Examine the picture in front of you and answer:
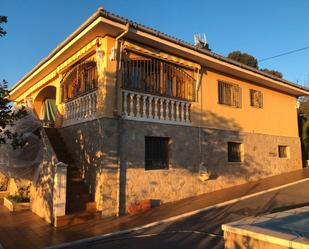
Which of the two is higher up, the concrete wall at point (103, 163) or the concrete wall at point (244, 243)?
the concrete wall at point (103, 163)

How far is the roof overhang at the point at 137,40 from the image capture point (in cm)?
875

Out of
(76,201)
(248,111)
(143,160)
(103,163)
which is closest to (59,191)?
(76,201)

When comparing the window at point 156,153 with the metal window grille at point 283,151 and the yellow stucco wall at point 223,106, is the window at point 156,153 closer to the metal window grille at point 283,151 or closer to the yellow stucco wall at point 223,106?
the yellow stucco wall at point 223,106

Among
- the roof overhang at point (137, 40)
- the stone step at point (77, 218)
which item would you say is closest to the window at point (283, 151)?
the roof overhang at point (137, 40)

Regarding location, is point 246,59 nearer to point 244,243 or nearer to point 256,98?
point 256,98

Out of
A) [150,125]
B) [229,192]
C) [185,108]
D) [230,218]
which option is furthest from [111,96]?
[229,192]

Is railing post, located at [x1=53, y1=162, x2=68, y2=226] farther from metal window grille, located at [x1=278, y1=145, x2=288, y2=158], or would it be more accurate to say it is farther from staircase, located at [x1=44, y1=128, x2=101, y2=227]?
metal window grille, located at [x1=278, y1=145, x2=288, y2=158]

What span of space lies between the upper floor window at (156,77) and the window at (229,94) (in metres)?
1.99

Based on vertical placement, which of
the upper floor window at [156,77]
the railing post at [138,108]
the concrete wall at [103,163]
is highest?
the upper floor window at [156,77]

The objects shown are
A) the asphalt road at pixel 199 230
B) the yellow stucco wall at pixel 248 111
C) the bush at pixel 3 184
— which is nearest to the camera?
the asphalt road at pixel 199 230

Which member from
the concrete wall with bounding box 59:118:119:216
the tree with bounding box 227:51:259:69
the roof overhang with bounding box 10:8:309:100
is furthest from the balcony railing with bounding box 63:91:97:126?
the tree with bounding box 227:51:259:69

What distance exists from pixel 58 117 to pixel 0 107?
7.49 m

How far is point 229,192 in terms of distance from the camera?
11.6 m

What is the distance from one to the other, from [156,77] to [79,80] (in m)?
3.16
